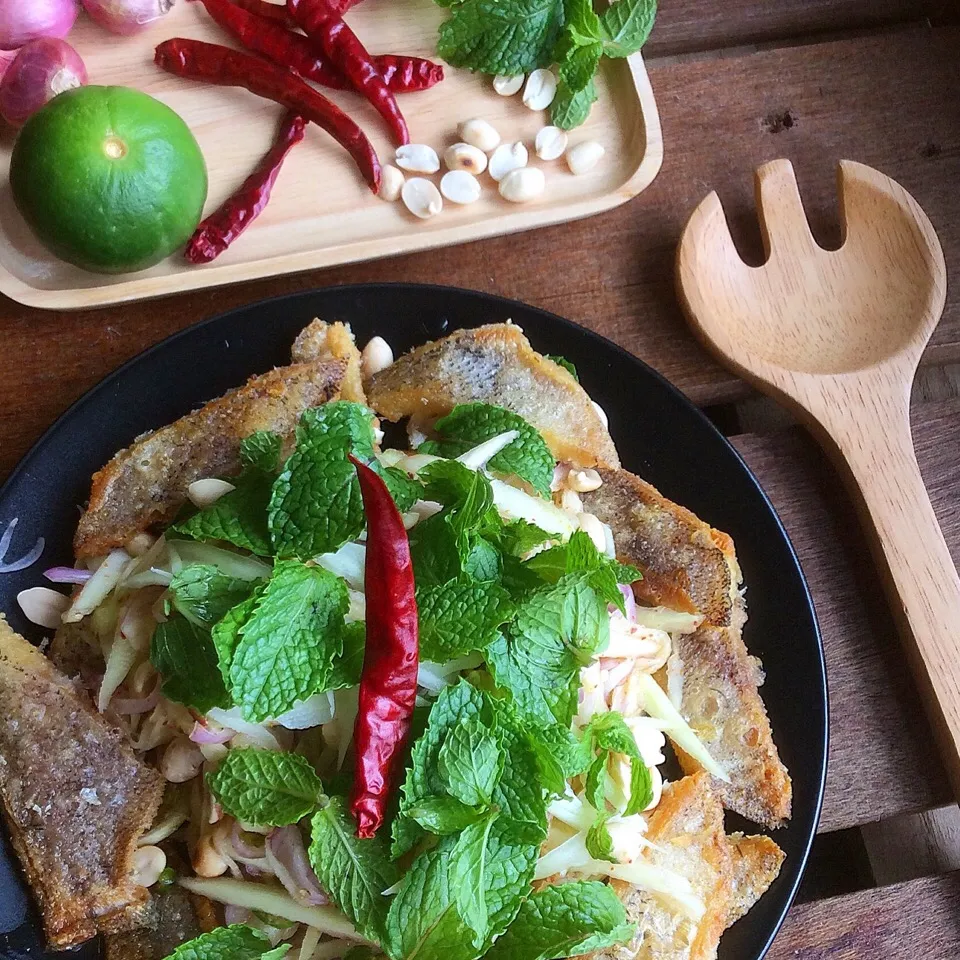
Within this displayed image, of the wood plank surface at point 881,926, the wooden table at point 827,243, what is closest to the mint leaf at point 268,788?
the wooden table at point 827,243

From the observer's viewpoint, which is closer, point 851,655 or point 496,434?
point 496,434

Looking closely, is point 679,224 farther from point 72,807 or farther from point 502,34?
point 72,807

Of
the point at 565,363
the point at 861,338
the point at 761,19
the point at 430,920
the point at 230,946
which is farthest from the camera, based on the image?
the point at 761,19

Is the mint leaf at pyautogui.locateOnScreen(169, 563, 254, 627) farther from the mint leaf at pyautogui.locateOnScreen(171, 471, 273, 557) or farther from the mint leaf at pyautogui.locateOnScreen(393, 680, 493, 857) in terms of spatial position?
the mint leaf at pyautogui.locateOnScreen(393, 680, 493, 857)

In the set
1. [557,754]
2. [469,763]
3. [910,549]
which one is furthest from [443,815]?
[910,549]

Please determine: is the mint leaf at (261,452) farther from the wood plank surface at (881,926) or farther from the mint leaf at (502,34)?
the wood plank surface at (881,926)

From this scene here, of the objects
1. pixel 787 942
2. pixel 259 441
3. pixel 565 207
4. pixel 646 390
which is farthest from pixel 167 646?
pixel 787 942
